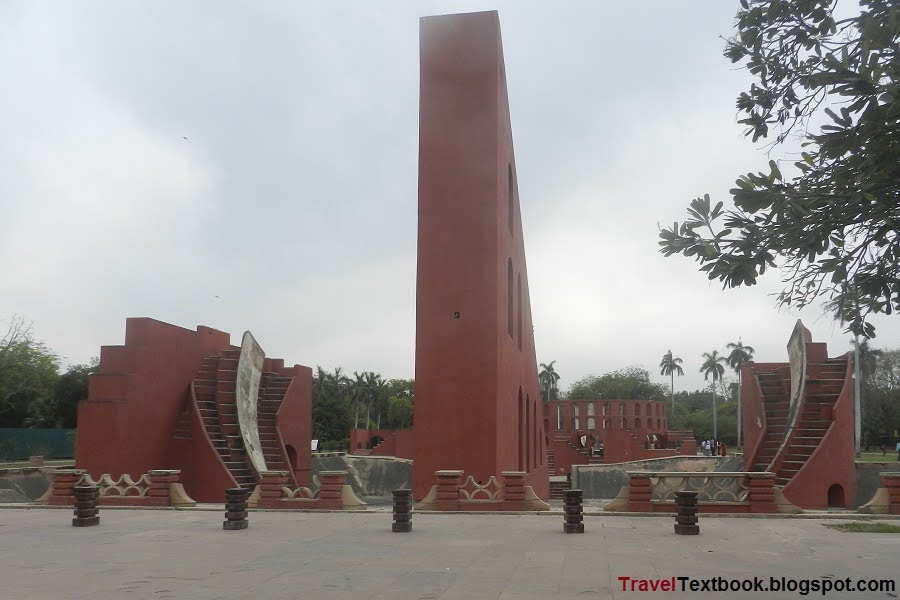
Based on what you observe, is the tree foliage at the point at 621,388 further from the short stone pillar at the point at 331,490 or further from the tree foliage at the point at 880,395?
the short stone pillar at the point at 331,490

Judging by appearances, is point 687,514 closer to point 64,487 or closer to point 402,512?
point 402,512

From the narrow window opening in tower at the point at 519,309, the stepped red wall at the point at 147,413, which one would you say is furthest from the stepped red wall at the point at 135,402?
Result: the narrow window opening in tower at the point at 519,309

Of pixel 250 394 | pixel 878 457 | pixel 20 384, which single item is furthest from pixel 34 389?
pixel 878 457

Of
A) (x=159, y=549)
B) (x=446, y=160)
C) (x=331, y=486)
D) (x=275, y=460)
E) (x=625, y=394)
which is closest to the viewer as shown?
(x=159, y=549)

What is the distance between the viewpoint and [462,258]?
1748 cm

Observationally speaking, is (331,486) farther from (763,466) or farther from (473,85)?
(763,466)

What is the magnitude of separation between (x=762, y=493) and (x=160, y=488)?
11.9 metres

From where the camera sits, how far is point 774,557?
9.21 metres

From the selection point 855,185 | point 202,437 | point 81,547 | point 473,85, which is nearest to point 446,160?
point 473,85

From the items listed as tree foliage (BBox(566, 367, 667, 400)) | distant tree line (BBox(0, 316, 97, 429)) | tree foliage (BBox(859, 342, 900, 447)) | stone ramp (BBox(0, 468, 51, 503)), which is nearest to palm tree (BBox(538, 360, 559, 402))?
tree foliage (BBox(566, 367, 667, 400))

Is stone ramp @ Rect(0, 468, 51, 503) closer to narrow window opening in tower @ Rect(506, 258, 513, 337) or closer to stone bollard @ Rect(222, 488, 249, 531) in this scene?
stone bollard @ Rect(222, 488, 249, 531)

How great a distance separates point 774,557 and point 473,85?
12449 millimetres

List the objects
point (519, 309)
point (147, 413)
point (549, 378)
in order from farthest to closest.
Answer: point (549, 378)
point (519, 309)
point (147, 413)

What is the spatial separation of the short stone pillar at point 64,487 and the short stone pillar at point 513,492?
8.77 metres
